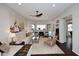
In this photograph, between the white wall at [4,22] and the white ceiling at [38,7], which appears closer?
the white wall at [4,22]

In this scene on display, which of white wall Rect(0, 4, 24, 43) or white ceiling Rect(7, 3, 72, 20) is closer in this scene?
white wall Rect(0, 4, 24, 43)

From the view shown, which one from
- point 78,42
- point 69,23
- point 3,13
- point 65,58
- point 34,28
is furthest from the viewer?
point 34,28

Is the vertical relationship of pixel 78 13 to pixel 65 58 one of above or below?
above

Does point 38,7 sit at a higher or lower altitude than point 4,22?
higher

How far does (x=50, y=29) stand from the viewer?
10023 millimetres

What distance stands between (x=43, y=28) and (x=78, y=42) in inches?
250

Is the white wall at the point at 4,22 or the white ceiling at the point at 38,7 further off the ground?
the white ceiling at the point at 38,7

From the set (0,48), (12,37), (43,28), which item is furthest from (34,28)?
(0,48)

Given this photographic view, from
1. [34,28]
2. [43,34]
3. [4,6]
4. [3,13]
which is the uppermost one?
[4,6]

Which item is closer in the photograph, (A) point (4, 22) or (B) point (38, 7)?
(A) point (4, 22)

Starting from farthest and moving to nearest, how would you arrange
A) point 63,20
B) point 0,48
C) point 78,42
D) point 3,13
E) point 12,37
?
point 63,20, point 12,37, point 3,13, point 78,42, point 0,48

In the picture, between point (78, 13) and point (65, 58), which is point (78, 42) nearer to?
point (78, 13)

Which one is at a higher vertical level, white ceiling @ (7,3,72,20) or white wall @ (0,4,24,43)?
white ceiling @ (7,3,72,20)

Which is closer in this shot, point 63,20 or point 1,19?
point 1,19
